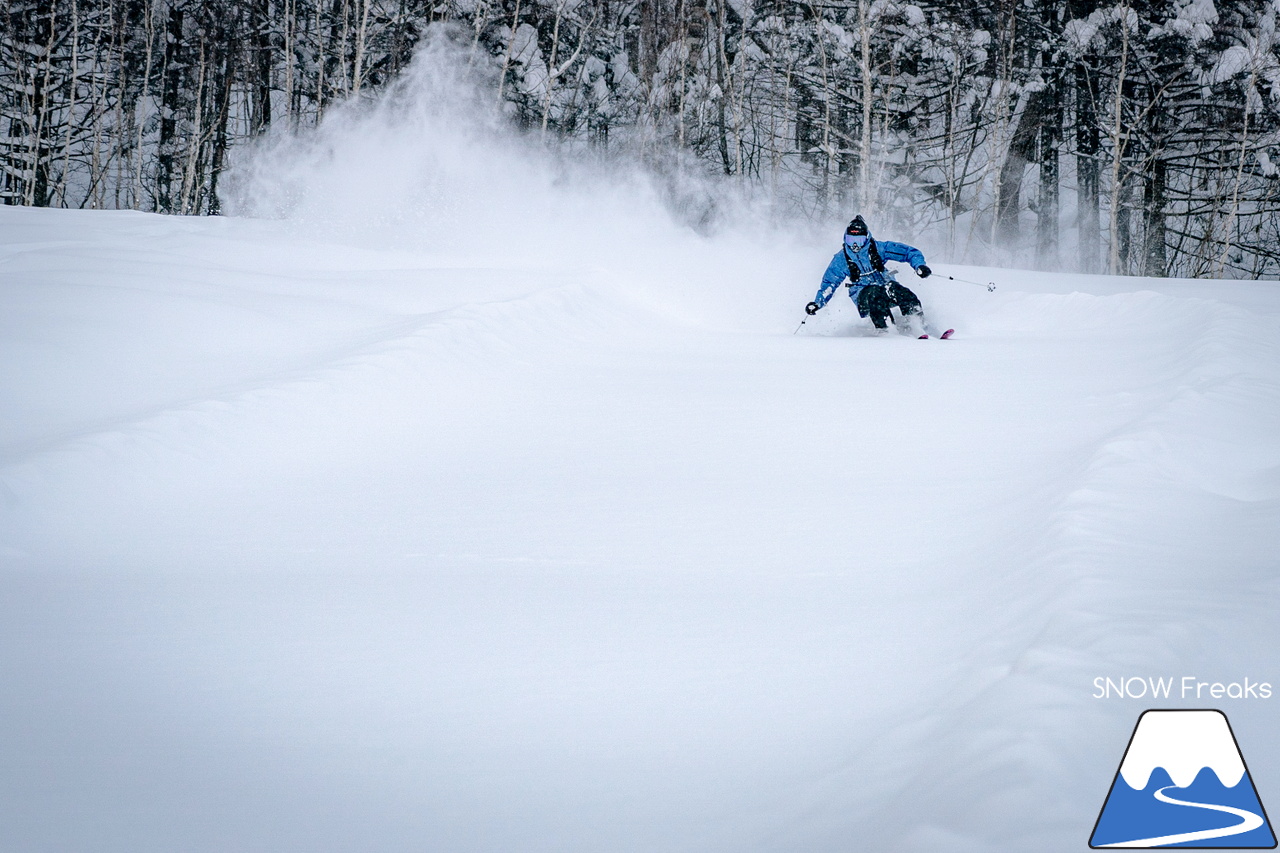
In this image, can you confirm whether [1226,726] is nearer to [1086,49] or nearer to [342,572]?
[342,572]

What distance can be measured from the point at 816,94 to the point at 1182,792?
1017 inches

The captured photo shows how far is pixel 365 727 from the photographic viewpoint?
2.10 m

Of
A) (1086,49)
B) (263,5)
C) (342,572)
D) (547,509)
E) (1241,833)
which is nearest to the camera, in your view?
(1241,833)

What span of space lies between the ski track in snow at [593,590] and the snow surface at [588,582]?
0.04 ft

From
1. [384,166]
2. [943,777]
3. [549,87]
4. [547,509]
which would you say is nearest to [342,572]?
[547,509]

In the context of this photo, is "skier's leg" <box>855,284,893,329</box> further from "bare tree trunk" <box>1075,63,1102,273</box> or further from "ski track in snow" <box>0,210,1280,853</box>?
"bare tree trunk" <box>1075,63,1102,273</box>

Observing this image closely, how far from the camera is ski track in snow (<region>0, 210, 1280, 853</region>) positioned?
1.79 metres

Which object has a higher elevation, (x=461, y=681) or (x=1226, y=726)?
(x=1226, y=726)

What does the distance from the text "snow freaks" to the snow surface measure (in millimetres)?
30

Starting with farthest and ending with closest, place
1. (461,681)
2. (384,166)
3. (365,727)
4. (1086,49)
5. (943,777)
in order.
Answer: (1086,49) → (384,166) → (461,681) → (365,727) → (943,777)

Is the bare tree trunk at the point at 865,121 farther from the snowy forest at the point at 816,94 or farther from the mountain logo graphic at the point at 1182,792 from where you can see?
the mountain logo graphic at the point at 1182,792

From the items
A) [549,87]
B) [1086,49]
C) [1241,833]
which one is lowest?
[1241,833]

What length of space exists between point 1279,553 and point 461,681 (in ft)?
7.64

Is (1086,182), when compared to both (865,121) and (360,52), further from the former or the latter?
(360,52)
